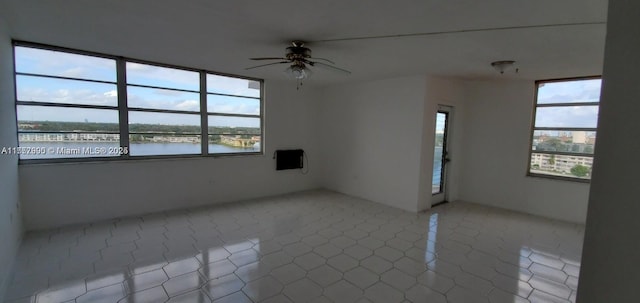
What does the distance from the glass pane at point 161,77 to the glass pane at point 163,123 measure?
47 cm

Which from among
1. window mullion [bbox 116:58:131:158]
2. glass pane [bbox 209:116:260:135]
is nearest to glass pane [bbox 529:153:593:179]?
glass pane [bbox 209:116:260:135]

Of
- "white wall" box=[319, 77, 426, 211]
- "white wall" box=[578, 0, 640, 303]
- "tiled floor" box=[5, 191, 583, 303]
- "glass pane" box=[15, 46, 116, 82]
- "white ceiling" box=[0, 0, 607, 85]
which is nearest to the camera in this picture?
"white wall" box=[578, 0, 640, 303]

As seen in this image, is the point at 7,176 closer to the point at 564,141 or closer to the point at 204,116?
the point at 204,116

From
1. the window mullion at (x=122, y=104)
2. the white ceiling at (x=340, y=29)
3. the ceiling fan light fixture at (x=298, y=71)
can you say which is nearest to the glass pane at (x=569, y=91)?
the white ceiling at (x=340, y=29)

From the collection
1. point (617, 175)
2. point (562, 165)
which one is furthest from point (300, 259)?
point (562, 165)

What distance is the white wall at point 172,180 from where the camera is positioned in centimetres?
366

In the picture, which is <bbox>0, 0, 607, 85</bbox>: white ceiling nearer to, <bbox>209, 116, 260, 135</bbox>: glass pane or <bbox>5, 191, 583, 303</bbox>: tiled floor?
<bbox>209, 116, 260, 135</bbox>: glass pane

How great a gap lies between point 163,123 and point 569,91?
6.57 meters

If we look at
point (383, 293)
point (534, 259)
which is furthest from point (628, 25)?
point (534, 259)

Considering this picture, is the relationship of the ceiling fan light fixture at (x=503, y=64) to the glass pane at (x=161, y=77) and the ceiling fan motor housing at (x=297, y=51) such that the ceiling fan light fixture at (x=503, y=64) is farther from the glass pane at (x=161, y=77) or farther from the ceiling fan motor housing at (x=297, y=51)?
the glass pane at (x=161, y=77)

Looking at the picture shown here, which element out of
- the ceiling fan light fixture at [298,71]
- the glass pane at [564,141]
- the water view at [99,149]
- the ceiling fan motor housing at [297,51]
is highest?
the ceiling fan motor housing at [297,51]

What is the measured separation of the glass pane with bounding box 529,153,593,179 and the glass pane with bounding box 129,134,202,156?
5840mm

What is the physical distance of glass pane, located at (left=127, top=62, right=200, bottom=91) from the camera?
420 cm

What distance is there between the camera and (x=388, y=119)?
5125 millimetres
